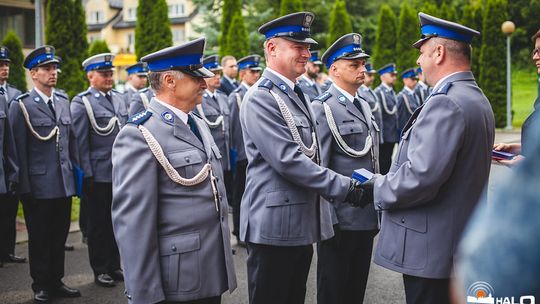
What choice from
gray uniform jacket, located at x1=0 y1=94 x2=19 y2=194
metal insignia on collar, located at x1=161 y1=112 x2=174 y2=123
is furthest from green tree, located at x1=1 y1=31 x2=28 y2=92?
metal insignia on collar, located at x1=161 y1=112 x2=174 y2=123

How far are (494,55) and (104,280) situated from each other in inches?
763

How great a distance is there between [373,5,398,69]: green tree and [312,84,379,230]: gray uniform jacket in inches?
730

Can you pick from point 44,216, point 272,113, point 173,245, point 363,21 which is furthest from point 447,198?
point 363,21

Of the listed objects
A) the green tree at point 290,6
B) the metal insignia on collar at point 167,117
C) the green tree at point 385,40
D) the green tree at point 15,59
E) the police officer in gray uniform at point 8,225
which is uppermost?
the green tree at point 290,6

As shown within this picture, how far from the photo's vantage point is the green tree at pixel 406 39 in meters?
22.4

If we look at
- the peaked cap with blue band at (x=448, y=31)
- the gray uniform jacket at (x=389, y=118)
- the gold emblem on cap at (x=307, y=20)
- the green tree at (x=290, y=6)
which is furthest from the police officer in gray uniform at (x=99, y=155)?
the green tree at (x=290, y=6)

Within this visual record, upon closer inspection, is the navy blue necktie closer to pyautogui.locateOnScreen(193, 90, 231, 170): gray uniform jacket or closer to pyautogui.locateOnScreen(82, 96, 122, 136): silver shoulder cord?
pyautogui.locateOnScreen(82, 96, 122, 136): silver shoulder cord

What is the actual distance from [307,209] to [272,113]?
61 cm

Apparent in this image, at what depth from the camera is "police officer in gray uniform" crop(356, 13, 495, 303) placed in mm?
2975

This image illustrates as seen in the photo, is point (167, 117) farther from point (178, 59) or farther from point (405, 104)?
point (405, 104)

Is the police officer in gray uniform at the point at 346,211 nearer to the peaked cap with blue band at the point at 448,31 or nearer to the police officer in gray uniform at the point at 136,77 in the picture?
the peaked cap with blue band at the point at 448,31

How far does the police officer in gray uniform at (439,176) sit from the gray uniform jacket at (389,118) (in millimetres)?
8632

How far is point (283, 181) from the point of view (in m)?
3.60

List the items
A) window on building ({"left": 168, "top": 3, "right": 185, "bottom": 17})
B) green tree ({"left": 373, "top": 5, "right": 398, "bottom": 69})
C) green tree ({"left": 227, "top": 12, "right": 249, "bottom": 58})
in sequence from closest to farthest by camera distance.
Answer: green tree ({"left": 227, "top": 12, "right": 249, "bottom": 58}) < green tree ({"left": 373, "top": 5, "right": 398, "bottom": 69}) < window on building ({"left": 168, "top": 3, "right": 185, "bottom": 17})
